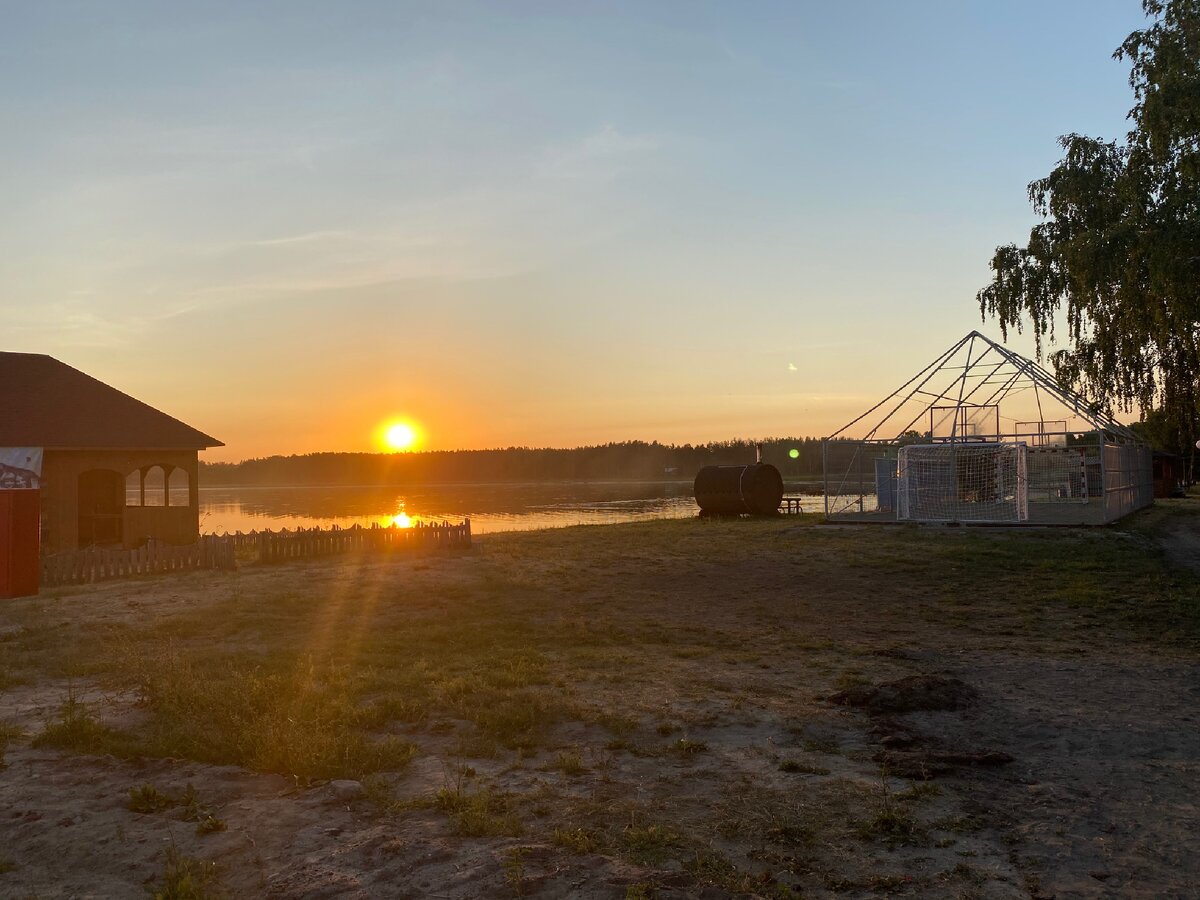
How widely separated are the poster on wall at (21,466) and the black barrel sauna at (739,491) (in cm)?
2273

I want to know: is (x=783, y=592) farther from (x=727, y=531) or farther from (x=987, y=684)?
(x=727, y=531)

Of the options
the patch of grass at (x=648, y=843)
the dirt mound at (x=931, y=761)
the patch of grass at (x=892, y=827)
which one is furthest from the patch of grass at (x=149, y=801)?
the dirt mound at (x=931, y=761)

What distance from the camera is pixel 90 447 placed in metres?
20.5

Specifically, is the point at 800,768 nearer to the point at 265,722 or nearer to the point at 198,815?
the point at 198,815

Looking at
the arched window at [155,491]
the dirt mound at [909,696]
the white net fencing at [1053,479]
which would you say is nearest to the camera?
the dirt mound at [909,696]

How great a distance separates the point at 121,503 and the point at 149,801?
19.8 meters

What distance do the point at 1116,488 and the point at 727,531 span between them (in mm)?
Result: 13123

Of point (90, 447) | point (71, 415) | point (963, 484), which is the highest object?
point (71, 415)

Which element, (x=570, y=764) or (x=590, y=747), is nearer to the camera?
(x=570, y=764)

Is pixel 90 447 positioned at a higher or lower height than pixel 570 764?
higher

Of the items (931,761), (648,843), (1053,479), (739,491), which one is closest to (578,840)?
(648,843)

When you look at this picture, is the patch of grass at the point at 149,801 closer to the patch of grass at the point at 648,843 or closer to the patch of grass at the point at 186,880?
the patch of grass at the point at 186,880

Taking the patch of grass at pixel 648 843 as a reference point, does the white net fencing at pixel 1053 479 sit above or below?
above

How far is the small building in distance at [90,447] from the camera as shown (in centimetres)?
2036
